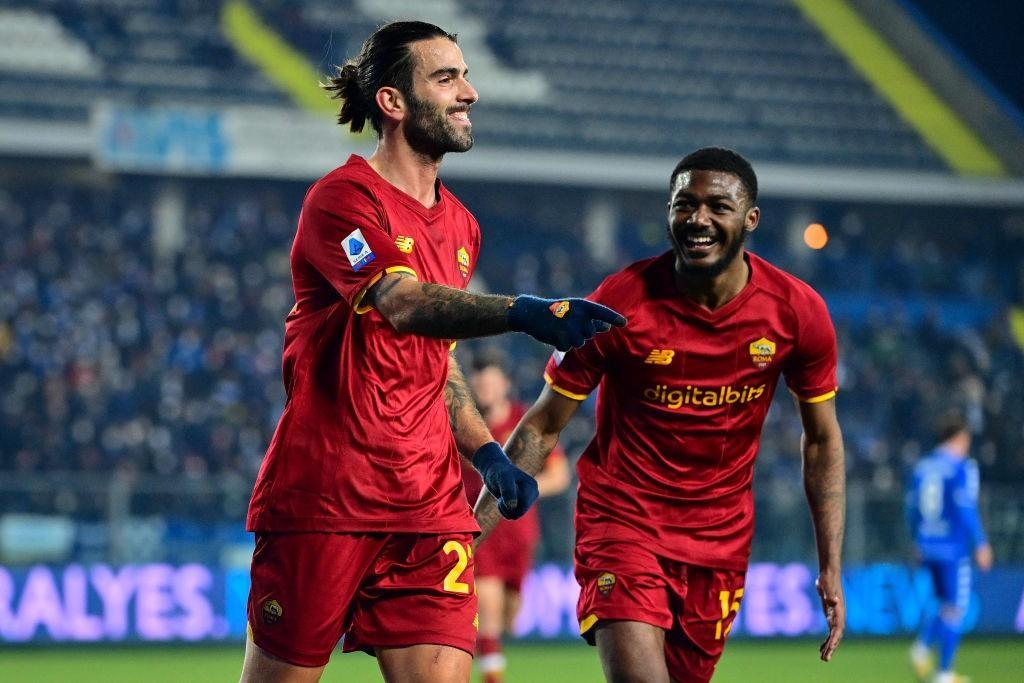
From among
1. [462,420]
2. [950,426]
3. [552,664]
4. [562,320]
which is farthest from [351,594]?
[552,664]

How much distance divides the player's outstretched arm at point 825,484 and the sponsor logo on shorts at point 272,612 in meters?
2.03

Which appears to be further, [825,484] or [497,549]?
[497,549]

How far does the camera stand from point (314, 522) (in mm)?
4016

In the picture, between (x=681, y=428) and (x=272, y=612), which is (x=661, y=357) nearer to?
(x=681, y=428)

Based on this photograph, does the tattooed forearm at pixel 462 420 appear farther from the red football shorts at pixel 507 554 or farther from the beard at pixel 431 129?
the red football shorts at pixel 507 554

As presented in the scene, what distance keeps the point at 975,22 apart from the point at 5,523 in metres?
20.9

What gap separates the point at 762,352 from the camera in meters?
5.13

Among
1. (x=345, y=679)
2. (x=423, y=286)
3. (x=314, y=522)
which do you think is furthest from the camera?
(x=345, y=679)

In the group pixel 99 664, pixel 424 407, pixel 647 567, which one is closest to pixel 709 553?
pixel 647 567

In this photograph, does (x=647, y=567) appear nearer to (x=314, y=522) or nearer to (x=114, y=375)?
(x=314, y=522)

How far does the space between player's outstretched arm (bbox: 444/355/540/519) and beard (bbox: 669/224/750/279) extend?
90 centimetres

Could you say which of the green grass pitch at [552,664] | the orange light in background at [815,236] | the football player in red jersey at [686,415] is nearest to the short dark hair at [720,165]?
the football player in red jersey at [686,415]

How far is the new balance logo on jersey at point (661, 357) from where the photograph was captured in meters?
5.06

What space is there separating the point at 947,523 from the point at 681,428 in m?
7.87
